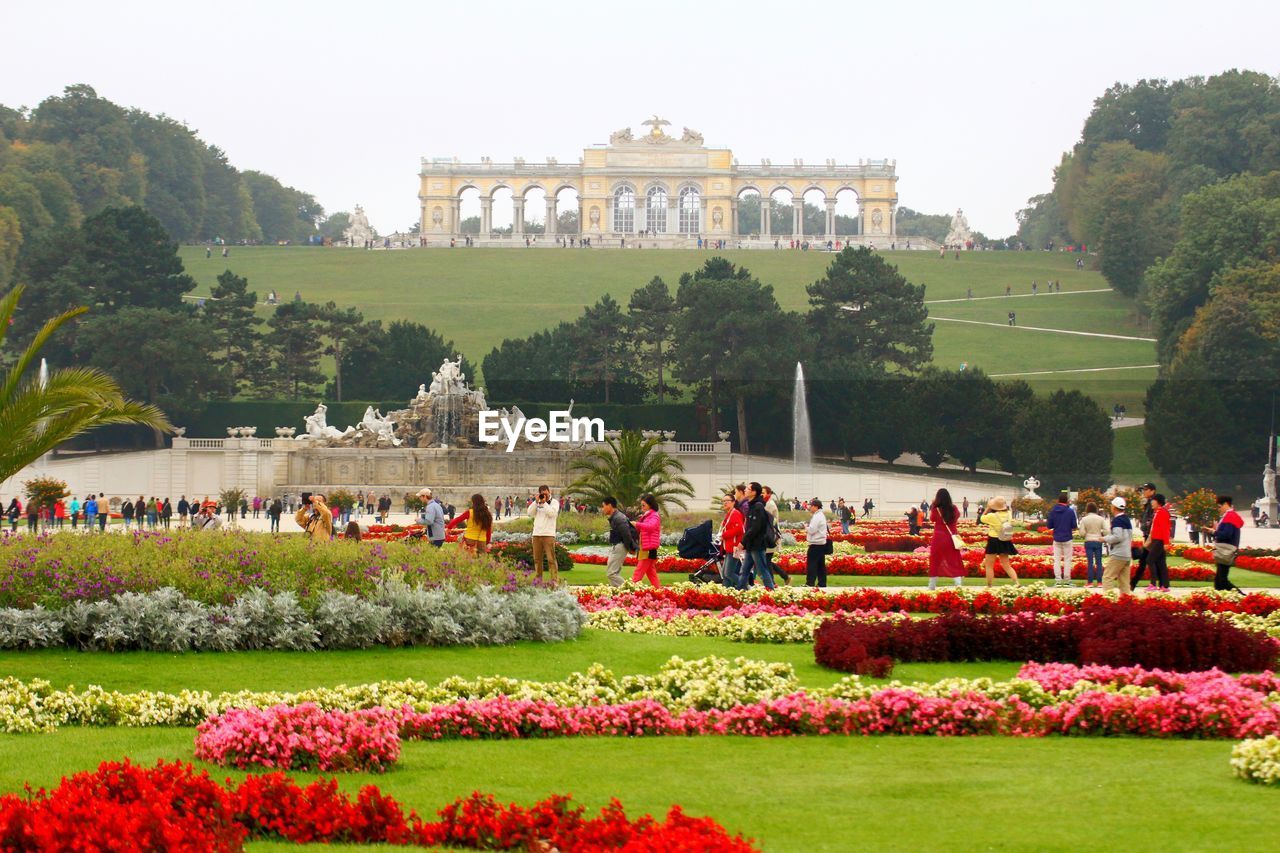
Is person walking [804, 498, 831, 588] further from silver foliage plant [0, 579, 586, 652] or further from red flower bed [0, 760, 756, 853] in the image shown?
red flower bed [0, 760, 756, 853]

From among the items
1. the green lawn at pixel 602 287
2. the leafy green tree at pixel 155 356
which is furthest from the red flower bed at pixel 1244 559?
the leafy green tree at pixel 155 356

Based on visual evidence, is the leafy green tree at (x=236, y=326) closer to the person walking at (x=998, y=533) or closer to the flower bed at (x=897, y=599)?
the person walking at (x=998, y=533)

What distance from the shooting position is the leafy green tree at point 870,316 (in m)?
68.4

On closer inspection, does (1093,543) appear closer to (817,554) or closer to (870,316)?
(817,554)

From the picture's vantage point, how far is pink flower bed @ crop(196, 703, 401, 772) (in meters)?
9.35

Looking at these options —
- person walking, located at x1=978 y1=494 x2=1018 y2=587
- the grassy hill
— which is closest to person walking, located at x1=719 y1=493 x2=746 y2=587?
person walking, located at x1=978 y1=494 x2=1018 y2=587

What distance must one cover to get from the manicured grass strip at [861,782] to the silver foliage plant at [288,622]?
284cm

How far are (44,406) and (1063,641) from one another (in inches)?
305

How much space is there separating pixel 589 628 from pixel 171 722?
564 cm

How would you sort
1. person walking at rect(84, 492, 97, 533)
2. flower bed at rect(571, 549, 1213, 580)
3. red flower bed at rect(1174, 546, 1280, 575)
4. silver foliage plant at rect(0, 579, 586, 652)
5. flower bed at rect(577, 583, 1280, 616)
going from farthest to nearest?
person walking at rect(84, 492, 97, 533), red flower bed at rect(1174, 546, 1280, 575), flower bed at rect(571, 549, 1213, 580), flower bed at rect(577, 583, 1280, 616), silver foliage plant at rect(0, 579, 586, 652)

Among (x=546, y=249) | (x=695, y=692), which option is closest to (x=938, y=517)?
(x=695, y=692)

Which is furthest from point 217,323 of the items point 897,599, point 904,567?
point 897,599

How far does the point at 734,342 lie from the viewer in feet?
215

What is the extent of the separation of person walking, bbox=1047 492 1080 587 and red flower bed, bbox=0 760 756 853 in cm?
1527
